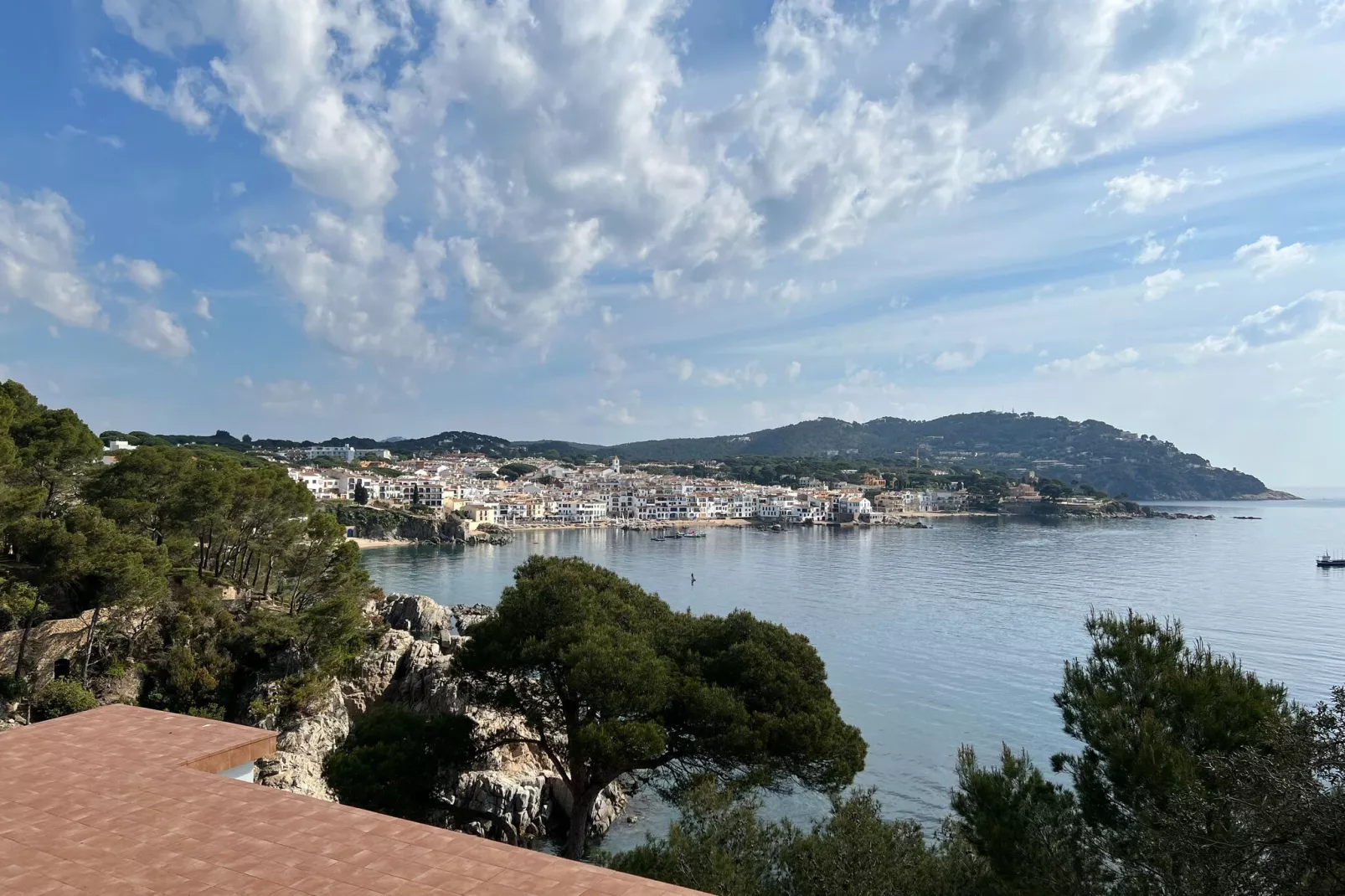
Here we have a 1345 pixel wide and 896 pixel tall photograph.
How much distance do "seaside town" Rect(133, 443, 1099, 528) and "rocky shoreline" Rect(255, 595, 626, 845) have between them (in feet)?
184

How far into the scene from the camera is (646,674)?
8664 millimetres

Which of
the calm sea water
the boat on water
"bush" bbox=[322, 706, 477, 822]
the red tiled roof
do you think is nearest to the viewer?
the red tiled roof

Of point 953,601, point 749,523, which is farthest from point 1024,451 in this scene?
point 953,601

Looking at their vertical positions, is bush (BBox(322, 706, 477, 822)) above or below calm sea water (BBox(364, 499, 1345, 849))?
above

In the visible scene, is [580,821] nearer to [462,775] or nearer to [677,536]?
[462,775]

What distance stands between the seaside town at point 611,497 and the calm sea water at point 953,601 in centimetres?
1374

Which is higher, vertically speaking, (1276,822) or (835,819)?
(1276,822)

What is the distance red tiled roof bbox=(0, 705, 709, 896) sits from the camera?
9.92 feet

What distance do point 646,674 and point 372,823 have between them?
5.21 metres

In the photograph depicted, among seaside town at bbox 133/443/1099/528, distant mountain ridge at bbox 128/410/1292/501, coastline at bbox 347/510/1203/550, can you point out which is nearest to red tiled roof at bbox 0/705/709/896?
seaside town at bbox 133/443/1099/528

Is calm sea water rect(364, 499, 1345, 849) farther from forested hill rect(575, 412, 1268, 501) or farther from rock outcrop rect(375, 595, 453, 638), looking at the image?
forested hill rect(575, 412, 1268, 501)

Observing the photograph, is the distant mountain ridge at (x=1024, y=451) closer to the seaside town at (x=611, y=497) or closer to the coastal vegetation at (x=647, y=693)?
the seaside town at (x=611, y=497)

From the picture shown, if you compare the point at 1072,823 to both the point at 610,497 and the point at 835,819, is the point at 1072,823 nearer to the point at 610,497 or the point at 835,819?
the point at 835,819

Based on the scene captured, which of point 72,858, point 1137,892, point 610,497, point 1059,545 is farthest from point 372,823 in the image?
point 610,497
